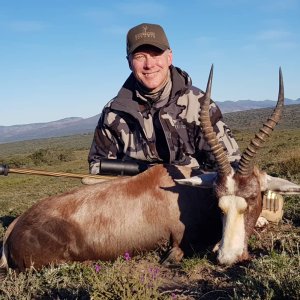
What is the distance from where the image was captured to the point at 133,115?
6789mm

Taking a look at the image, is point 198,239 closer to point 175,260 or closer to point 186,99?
point 175,260

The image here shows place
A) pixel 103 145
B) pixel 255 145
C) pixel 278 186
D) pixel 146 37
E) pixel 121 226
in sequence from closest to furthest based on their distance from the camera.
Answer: pixel 255 145, pixel 278 186, pixel 121 226, pixel 146 37, pixel 103 145

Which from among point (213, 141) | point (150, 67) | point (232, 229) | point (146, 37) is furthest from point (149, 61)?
point (232, 229)

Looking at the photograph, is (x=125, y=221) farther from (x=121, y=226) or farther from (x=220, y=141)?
(x=220, y=141)

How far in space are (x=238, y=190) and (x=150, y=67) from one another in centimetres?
261

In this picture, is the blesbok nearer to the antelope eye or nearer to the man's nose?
the antelope eye

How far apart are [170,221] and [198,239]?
15.6 inches

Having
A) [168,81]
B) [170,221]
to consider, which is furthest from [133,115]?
[170,221]

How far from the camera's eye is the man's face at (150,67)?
6738 mm

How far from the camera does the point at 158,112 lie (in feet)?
22.1

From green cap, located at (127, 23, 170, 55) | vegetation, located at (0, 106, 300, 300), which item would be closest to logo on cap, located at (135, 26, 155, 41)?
green cap, located at (127, 23, 170, 55)

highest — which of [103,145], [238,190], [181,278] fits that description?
[103,145]

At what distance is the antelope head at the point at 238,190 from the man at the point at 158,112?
4.67 feet

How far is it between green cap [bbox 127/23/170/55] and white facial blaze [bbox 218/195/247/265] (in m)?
2.76
